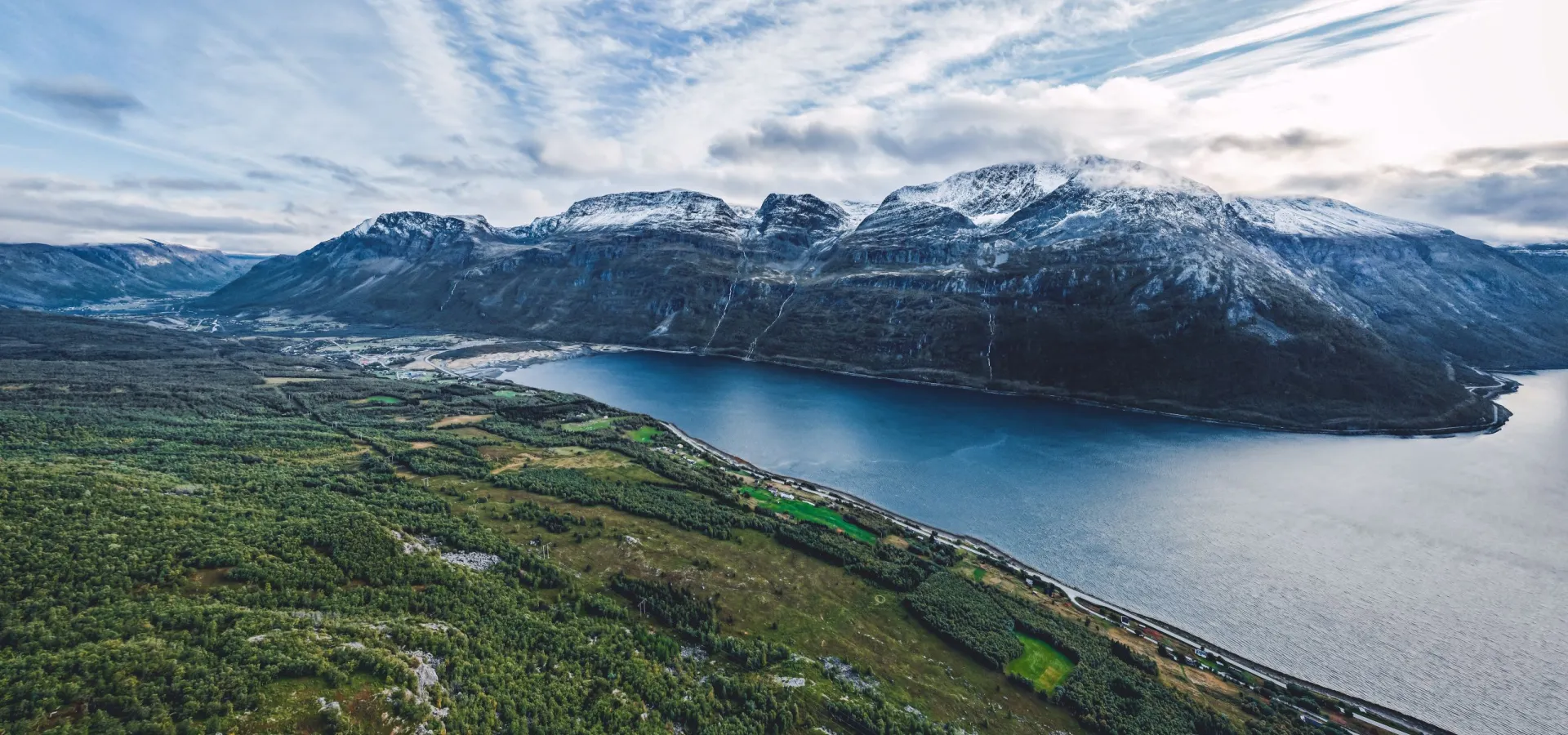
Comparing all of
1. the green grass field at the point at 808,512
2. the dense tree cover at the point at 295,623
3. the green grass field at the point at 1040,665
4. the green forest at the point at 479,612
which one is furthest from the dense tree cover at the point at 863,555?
the dense tree cover at the point at 295,623

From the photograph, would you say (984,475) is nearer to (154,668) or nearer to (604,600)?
(604,600)

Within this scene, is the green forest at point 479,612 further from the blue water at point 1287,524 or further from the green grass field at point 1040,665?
the blue water at point 1287,524

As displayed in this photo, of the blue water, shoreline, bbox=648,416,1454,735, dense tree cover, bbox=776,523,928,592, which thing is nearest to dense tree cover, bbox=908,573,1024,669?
dense tree cover, bbox=776,523,928,592

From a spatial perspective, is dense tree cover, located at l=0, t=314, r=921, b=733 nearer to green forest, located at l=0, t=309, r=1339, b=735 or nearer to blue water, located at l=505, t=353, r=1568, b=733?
green forest, located at l=0, t=309, r=1339, b=735

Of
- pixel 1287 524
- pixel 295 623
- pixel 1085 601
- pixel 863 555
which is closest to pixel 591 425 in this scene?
pixel 863 555

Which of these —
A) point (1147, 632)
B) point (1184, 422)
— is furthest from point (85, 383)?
point (1184, 422)

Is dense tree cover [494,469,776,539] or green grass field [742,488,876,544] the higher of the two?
dense tree cover [494,469,776,539]

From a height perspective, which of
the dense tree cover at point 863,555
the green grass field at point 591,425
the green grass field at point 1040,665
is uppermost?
the green grass field at point 591,425
